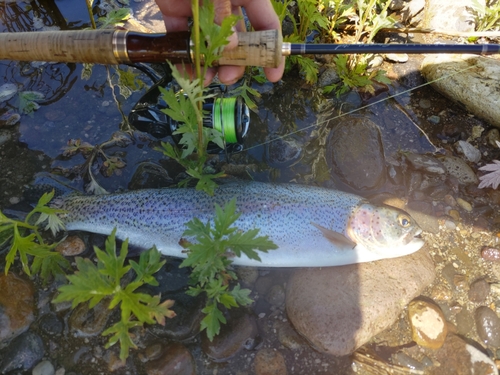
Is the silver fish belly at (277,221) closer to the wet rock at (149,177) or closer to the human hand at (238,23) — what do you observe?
the wet rock at (149,177)

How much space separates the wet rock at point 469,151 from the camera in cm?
445

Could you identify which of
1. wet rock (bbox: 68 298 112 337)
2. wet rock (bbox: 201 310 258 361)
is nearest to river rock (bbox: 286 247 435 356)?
wet rock (bbox: 201 310 258 361)

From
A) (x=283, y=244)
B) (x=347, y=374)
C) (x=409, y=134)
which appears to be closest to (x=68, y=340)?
(x=283, y=244)

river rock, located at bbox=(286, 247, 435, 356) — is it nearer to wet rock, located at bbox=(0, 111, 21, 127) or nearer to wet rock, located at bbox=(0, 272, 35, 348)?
wet rock, located at bbox=(0, 272, 35, 348)

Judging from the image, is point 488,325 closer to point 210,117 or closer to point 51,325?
point 210,117

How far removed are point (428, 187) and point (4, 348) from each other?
4785mm

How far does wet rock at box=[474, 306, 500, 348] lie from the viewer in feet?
11.7

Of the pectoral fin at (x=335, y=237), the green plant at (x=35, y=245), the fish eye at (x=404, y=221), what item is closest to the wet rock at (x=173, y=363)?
the green plant at (x=35, y=245)

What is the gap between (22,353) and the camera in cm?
330

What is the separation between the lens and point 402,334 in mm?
3578

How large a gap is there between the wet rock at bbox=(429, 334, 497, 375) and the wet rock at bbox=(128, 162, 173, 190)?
3339 millimetres

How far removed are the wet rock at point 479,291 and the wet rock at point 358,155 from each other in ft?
4.75

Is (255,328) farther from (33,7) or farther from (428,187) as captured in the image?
(33,7)

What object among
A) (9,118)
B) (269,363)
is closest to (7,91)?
(9,118)
